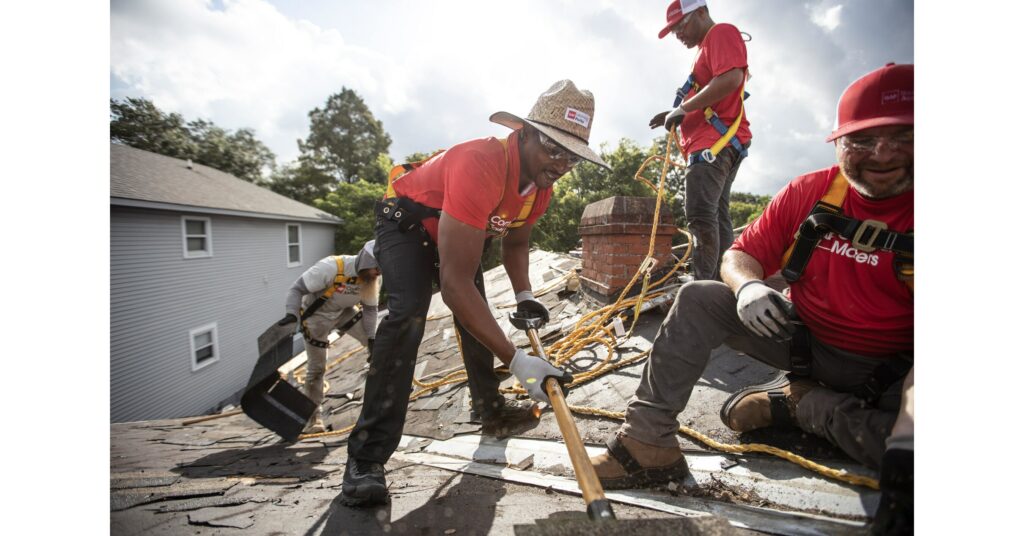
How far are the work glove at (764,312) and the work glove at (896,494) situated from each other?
43 centimetres

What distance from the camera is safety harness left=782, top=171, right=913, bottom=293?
1.28m

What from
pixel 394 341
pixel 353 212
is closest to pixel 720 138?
pixel 394 341

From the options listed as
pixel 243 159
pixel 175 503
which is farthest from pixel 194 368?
pixel 243 159

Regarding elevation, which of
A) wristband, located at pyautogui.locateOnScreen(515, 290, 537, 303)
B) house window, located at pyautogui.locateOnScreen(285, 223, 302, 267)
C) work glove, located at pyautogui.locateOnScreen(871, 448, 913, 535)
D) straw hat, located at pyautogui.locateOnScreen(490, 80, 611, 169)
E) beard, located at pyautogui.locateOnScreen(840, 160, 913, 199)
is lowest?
Result: work glove, located at pyautogui.locateOnScreen(871, 448, 913, 535)

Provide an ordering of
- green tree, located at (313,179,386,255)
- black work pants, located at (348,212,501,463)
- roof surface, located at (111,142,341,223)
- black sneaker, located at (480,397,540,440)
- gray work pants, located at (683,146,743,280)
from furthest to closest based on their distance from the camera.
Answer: green tree, located at (313,179,386,255), roof surface, located at (111,142,341,223), gray work pants, located at (683,146,743,280), black sneaker, located at (480,397,540,440), black work pants, located at (348,212,501,463)

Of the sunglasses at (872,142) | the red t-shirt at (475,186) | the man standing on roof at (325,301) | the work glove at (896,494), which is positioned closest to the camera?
the work glove at (896,494)

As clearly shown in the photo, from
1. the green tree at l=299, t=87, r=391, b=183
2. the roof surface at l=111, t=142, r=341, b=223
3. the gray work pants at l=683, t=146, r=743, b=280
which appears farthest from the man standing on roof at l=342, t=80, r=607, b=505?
the green tree at l=299, t=87, r=391, b=183

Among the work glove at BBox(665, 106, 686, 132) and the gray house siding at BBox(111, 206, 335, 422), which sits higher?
the work glove at BBox(665, 106, 686, 132)

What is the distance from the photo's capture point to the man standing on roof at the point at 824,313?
1.21 meters

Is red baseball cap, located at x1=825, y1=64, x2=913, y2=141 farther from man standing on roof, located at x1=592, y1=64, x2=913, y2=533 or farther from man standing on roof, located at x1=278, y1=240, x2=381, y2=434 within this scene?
man standing on roof, located at x1=278, y1=240, x2=381, y2=434

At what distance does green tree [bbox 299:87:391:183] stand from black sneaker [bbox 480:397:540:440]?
2656 centimetres

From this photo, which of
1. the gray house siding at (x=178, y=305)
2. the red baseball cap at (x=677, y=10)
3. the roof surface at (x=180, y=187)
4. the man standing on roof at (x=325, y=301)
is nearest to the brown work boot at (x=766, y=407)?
the red baseball cap at (x=677, y=10)

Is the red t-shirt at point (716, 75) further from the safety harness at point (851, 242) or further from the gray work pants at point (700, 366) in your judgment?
the gray work pants at point (700, 366)

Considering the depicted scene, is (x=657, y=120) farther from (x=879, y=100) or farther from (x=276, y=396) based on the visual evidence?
(x=276, y=396)
